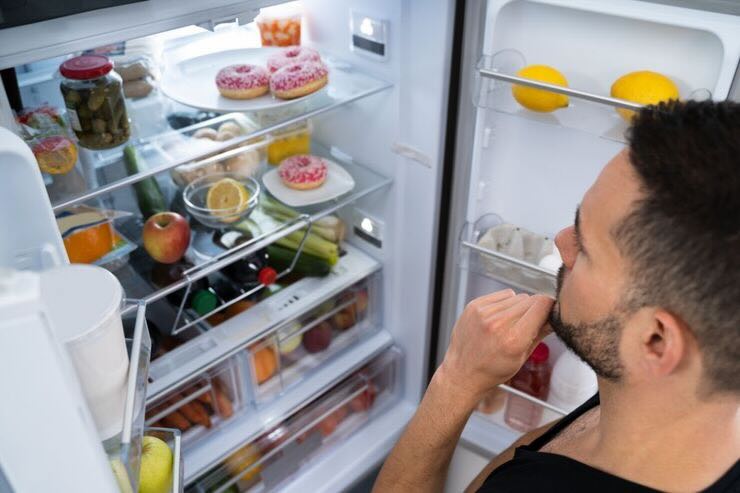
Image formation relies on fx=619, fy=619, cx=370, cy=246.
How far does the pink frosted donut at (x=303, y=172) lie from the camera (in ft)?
4.91

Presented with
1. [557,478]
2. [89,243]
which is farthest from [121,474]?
[89,243]

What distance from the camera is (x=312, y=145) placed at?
1710 millimetres

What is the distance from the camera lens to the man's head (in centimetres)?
62

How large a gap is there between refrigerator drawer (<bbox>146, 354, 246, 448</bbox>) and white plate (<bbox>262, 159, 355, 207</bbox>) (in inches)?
15.6

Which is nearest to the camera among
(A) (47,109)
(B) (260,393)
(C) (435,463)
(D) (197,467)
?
(C) (435,463)

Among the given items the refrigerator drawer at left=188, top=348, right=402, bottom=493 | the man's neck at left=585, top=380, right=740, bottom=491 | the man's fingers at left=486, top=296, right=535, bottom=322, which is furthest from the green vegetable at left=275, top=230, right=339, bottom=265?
the man's neck at left=585, top=380, right=740, bottom=491

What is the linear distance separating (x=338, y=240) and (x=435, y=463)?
75cm

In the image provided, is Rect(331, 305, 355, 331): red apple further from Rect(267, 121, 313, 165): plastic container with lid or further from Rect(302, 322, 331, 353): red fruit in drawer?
Rect(267, 121, 313, 165): plastic container with lid

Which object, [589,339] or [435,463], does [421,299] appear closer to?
[435,463]

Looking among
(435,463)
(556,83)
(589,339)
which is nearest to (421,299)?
(435,463)

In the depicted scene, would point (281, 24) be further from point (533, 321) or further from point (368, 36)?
point (533, 321)

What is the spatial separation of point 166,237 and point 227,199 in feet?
0.58

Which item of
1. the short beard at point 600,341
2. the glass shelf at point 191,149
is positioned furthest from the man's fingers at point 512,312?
the glass shelf at point 191,149

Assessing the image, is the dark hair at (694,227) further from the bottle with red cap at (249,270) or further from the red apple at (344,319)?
the red apple at (344,319)
